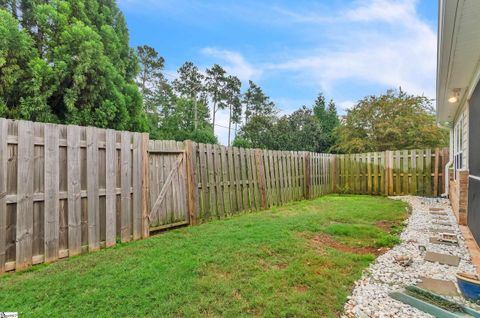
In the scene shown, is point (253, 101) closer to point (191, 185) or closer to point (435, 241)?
point (191, 185)

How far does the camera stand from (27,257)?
9.09 feet

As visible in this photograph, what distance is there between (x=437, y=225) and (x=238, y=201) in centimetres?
385

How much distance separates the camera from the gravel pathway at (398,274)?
200 centimetres

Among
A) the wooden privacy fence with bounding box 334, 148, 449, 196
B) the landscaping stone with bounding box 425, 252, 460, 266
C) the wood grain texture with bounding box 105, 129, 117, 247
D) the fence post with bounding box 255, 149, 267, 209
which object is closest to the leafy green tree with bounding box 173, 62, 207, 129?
the wooden privacy fence with bounding box 334, 148, 449, 196

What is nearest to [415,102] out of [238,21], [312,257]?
[238,21]

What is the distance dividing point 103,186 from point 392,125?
14951mm

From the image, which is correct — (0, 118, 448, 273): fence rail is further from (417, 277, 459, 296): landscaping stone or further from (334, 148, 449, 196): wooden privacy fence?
(334, 148, 449, 196): wooden privacy fence

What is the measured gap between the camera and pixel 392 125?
14195mm

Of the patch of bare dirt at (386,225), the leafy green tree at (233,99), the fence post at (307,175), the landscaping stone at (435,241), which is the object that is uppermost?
the leafy green tree at (233,99)

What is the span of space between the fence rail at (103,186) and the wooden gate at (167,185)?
0.02 metres

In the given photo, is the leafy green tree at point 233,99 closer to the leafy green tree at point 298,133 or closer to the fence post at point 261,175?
the leafy green tree at point 298,133

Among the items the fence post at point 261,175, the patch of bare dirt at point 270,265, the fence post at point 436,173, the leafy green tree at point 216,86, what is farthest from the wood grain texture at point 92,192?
the leafy green tree at point 216,86

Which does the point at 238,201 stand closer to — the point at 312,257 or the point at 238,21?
the point at 312,257

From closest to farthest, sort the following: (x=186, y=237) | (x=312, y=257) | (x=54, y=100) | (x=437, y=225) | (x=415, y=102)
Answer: (x=312, y=257) → (x=186, y=237) → (x=437, y=225) → (x=54, y=100) → (x=415, y=102)
